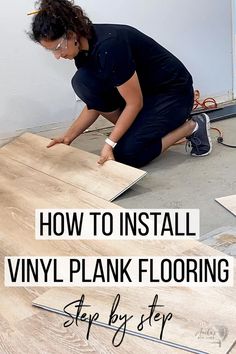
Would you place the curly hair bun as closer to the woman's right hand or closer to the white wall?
the woman's right hand

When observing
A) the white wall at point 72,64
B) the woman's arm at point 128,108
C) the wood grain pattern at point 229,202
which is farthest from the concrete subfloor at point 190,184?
the white wall at point 72,64

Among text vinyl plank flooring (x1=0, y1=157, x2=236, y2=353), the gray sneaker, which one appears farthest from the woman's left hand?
the gray sneaker

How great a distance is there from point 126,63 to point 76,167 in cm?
56

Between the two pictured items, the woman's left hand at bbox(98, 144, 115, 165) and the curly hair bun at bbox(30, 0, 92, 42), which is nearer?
the curly hair bun at bbox(30, 0, 92, 42)

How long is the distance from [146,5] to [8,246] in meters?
2.25

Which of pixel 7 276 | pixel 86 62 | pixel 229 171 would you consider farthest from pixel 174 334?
pixel 86 62

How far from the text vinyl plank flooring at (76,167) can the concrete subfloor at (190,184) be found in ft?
0.25

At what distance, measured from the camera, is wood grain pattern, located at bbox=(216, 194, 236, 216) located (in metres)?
1.81

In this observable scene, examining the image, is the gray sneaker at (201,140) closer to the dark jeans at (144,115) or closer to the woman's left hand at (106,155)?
the dark jeans at (144,115)

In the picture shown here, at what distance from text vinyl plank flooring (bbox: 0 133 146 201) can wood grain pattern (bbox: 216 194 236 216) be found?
37cm

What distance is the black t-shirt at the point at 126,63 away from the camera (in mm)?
2037

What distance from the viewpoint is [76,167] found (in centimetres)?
221

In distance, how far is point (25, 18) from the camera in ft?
9.25

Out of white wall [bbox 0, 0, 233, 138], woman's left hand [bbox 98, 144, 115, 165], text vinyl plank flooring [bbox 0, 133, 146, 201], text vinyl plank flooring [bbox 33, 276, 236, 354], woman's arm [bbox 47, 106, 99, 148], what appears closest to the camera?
text vinyl plank flooring [bbox 33, 276, 236, 354]
